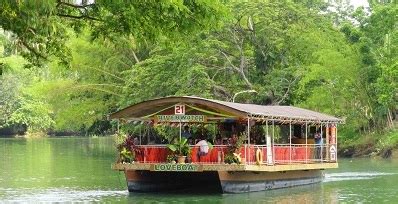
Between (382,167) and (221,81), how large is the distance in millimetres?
9333

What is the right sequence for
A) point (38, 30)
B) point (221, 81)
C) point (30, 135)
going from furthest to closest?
point (30, 135) < point (221, 81) < point (38, 30)

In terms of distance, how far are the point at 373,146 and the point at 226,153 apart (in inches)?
858

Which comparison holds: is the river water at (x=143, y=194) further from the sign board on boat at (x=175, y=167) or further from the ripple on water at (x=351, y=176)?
the sign board on boat at (x=175, y=167)

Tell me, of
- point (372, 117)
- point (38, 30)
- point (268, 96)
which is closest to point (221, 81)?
point (268, 96)

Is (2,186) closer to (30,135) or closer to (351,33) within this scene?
(351,33)

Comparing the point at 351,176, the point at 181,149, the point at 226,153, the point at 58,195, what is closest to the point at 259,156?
the point at 226,153

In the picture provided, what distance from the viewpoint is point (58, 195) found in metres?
19.6

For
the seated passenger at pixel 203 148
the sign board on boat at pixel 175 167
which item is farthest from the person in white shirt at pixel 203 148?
the sign board on boat at pixel 175 167

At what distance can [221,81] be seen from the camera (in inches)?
1411

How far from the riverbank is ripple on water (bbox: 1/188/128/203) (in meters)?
19.4

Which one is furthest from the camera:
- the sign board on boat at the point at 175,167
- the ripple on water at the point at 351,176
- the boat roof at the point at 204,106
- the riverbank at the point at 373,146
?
the riverbank at the point at 373,146

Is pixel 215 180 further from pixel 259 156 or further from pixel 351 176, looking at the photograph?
pixel 351 176

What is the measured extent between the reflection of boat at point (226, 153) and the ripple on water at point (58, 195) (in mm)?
913

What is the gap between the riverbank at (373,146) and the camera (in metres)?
36.1
